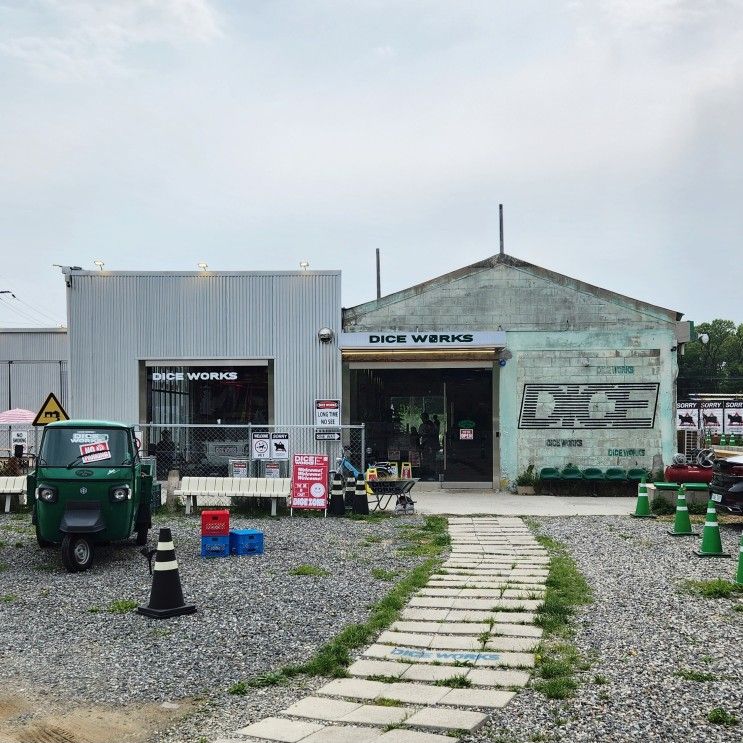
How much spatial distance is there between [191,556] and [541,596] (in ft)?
16.8

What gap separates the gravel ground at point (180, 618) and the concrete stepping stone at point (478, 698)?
1.24 meters

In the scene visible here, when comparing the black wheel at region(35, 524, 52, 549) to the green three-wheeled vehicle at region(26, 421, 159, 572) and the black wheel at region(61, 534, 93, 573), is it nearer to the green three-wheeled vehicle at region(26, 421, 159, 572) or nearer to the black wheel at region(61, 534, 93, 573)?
the green three-wheeled vehicle at region(26, 421, 159, 572)

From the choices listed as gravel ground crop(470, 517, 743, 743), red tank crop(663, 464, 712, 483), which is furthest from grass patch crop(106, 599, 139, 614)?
red tank crop(663, 464, 712, 483)

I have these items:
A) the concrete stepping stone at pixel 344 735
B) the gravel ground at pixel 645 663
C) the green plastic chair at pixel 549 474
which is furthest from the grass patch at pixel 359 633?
the green plastic chair at pixel 549 474

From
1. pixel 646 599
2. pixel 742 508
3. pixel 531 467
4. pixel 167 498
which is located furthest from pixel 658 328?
pixel 646 599

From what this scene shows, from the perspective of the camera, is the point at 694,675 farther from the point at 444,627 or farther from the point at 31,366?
the point at 31,366

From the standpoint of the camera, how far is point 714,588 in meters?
9.45

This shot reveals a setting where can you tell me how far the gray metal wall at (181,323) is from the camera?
22.4m

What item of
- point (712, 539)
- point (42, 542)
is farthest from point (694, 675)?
point (42, 542)

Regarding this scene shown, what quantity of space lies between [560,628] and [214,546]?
18.3 ft

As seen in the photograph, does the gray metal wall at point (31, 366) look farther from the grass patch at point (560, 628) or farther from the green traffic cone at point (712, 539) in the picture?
the green traffic cone at point (712, 539)

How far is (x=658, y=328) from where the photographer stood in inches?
869

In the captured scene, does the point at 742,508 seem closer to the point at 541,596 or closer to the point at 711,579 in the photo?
the point at 711,579

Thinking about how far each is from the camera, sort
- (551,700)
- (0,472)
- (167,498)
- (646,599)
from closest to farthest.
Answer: (551,700) → (646,599) → (167,498) → (0,472)
